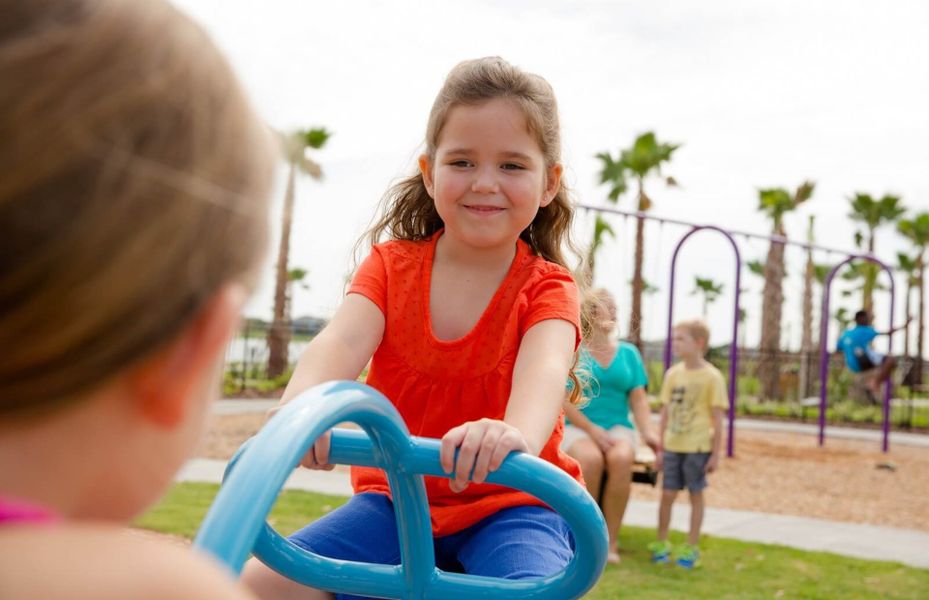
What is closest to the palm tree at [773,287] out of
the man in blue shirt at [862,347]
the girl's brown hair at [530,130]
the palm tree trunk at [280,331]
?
the man in blue shirt at [862,347]

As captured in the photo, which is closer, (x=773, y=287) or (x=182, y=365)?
(x=182, y=365)

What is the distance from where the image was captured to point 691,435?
21.9ft

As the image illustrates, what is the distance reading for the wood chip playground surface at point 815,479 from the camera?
9055 mm

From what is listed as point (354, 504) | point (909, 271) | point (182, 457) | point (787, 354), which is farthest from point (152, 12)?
point (909, 271)

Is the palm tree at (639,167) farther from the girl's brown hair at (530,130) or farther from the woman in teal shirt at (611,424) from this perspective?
the girl's brown hair at (530,130)

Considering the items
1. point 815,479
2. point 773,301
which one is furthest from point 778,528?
point 773,301

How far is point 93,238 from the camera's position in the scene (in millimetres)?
584

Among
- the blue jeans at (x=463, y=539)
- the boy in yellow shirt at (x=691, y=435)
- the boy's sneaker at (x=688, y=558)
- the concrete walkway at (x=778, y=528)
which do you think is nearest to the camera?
the blue jeans at (x=463, y=539)

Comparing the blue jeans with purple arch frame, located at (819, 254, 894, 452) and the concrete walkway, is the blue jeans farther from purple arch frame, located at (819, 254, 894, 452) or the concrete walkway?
purple arch frame, located at (819, 254, 894, 452)

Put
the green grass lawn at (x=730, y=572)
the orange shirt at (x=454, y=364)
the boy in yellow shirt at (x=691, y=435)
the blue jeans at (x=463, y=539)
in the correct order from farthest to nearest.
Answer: the boy in yellow shirt at (x=691, y=435)
the green grass lawn at (x=730, y=572)
the orange shirt at (x=454, y=364)
the blue jeans at (x=463, y=539)

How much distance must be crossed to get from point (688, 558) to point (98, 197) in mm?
5853

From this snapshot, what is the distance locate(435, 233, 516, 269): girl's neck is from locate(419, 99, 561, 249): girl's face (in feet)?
0.11

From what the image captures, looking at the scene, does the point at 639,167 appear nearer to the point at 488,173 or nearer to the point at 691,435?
the point at 691,435

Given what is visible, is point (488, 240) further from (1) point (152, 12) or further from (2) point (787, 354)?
(2) point (787, 354)
